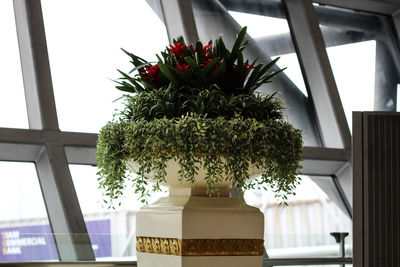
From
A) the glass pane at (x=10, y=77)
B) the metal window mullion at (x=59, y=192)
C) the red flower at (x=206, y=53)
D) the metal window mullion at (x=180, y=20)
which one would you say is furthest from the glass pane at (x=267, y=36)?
the red flower at (x=206, y=53)

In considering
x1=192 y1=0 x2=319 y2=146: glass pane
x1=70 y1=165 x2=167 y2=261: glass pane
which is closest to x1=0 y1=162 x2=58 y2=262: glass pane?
x1=70 y1=165 x2=167 y2=261: glass pane

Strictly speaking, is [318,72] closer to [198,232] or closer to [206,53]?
[206,53]

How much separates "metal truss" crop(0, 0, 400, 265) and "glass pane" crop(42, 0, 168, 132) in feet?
0.65

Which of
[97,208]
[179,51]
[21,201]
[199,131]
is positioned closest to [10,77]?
[21,201]

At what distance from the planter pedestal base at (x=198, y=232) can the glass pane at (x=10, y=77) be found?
7.22 feet

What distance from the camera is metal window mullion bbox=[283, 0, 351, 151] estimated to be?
469 cm

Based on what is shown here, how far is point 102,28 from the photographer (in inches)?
163

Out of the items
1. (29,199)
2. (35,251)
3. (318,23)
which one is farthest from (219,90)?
(318,23)

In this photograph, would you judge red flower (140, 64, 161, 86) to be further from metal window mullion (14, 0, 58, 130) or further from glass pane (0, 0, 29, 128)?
glass pane (0, 0, 29, 128)

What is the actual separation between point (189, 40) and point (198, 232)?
2.85 meters

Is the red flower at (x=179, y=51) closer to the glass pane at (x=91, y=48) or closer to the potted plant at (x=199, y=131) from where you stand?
the potted plant at (x=199, y=131)

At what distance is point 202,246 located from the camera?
4.90ft

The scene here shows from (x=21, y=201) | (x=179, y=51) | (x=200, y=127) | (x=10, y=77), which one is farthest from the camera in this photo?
(x=10, y=77)

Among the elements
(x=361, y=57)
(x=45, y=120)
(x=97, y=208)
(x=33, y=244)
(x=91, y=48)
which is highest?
(x=361, y=57)
